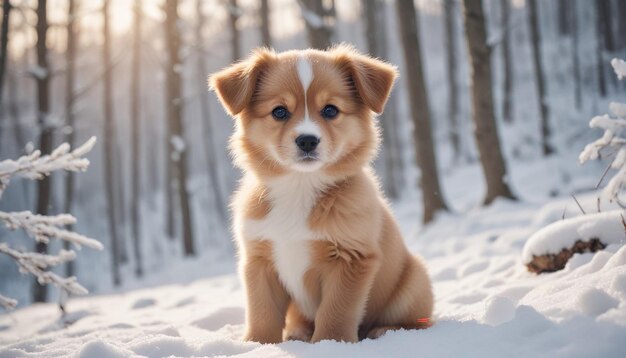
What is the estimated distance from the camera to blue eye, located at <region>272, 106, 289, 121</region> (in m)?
3.27

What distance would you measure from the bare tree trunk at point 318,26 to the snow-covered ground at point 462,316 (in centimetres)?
392

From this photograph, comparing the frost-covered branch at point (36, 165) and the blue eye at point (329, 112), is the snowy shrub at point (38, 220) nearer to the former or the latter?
the frost-covered branch at point (36, 165)

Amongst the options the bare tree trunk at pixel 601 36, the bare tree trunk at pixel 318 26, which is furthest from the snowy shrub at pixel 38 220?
the bare tree trunk at pixel 601 36

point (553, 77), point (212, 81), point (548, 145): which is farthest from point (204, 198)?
point (212, 81)

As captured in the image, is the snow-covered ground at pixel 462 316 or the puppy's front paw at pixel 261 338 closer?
the snow-covered ground at pixel 462 316

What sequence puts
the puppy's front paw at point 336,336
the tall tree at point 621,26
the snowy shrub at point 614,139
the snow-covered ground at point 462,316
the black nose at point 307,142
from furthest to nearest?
1. the tall tree at point 621,26
2. the black nose at point 307,142
3. the puppy's front paw at point 336,336
4. the snowy shrub at point 614,139
5. the snow-covered ground at point 462,316

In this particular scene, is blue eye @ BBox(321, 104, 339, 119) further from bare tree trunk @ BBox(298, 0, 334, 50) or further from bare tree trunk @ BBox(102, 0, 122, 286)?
bare tree trunk @ BBox(102, 0, 122, 286)

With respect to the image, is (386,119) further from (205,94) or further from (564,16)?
(564,16)

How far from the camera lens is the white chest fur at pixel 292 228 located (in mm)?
3074

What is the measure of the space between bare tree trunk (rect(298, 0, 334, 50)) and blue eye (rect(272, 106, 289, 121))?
5.38 metres

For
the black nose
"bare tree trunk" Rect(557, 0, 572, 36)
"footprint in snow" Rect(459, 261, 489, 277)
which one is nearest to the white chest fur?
the black nose

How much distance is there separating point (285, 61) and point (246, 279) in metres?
1.58

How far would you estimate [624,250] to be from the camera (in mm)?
2828

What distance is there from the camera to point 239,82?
11.3 feet
